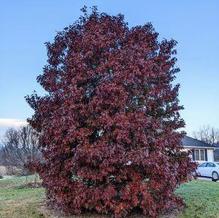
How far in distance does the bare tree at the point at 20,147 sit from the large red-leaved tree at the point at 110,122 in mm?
12985

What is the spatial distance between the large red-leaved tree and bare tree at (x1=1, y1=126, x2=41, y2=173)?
12985 mm

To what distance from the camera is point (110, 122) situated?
32.0 ft

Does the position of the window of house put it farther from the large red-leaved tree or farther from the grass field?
the large red-leaved tree

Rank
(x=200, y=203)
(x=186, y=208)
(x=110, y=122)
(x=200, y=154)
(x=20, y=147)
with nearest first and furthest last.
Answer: (x=110, y=122)
(x=186, y=208)
(x=200, y=203)
(x=20, y=147)
(x=200, y=154)

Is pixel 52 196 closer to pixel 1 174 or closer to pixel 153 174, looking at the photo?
pixel 153 174

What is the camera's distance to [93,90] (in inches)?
418

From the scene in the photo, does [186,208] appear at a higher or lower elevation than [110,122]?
lower

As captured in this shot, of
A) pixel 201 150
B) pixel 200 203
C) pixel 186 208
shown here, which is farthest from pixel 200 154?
pixel 186 208

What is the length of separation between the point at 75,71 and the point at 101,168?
8.54 feet

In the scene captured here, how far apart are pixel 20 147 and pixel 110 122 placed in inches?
722

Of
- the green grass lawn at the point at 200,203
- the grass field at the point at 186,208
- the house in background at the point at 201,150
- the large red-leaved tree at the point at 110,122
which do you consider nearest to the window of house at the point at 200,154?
the house in background at the point at 201,150

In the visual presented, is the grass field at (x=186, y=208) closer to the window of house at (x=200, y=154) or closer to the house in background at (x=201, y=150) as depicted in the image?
the house in background at (x=201, y=150)

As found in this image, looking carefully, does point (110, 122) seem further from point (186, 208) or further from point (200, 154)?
point (200, 154)

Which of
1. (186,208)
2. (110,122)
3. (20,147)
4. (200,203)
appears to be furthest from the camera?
(20,147)
